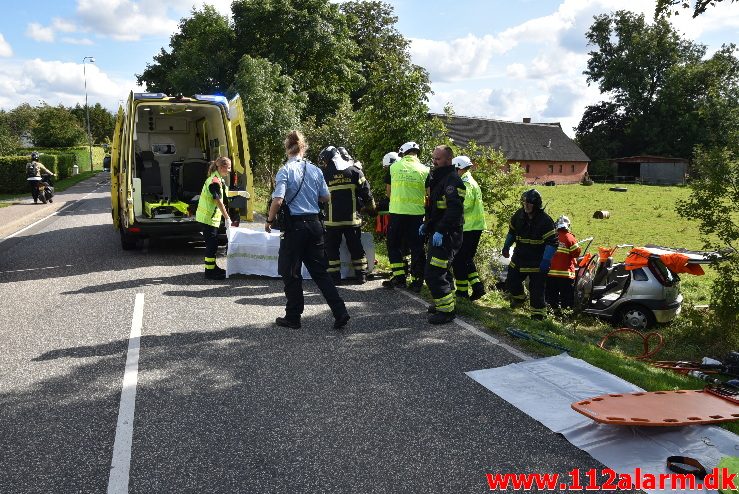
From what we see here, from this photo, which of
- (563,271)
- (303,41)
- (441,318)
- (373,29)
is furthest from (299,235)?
(373,29)

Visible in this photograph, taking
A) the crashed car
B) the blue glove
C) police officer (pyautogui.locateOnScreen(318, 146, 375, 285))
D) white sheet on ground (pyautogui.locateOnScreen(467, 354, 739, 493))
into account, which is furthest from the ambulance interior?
white sheet on ground (pyautogui.locateOnScreen(467, 354, 739, 493))

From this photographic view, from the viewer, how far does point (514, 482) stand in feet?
11.0

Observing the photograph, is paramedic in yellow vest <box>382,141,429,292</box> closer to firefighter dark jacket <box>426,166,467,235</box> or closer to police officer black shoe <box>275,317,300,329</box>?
firefighter dark jacket <box>426,166,467,235</box>

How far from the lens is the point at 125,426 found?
3955 mm

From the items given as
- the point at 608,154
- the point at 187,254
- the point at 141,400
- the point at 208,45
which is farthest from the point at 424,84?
the point at 608,154

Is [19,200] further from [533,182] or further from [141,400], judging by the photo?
[533,182]

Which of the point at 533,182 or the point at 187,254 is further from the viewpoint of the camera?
the point at 533,182

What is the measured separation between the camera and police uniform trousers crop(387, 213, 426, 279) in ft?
25.5

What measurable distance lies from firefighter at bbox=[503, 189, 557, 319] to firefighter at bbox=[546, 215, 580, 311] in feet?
5.03

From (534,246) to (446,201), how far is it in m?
1.40

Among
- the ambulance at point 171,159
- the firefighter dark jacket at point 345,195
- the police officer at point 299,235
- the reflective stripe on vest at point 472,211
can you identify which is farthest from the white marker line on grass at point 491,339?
the ambulance at point 171,159

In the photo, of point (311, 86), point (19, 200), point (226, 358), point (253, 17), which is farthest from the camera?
point (311, 86)

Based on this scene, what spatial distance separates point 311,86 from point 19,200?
19842 mm

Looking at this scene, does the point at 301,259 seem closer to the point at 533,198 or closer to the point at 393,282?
the point at 393,282
